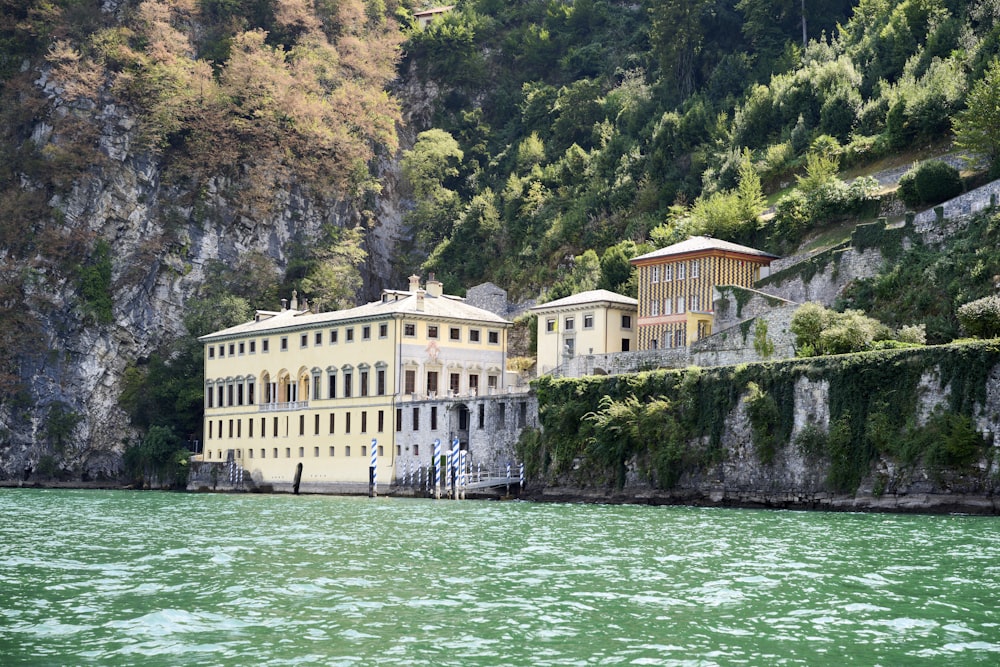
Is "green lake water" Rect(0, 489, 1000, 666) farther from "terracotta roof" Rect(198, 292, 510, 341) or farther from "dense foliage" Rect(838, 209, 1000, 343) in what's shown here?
"terracotta roof" Rect(198, 292, 510, 341)

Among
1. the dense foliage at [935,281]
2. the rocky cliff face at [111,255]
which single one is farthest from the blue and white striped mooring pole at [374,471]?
the dense foliage at [935,281]

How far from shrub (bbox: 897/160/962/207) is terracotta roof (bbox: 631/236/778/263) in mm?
7568

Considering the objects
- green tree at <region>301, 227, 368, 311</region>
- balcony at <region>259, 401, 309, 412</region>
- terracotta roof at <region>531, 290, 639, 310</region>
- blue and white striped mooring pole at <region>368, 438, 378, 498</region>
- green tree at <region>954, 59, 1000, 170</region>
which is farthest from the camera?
green tree at <region>301, 227, 368, 311</region>

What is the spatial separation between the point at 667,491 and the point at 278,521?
635 inches

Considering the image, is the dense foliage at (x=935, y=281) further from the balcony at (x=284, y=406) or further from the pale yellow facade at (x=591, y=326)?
the balcony at (x=284, y=406)

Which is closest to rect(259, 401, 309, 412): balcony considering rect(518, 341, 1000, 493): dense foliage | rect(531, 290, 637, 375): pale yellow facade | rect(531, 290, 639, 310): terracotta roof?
rect(531, 290, 637, 375): pale yellow facade

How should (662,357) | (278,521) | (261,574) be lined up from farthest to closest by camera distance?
(662,357)
(278,521)
(261,574)

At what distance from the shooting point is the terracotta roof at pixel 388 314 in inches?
2832

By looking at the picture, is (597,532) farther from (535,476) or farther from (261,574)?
(535,476)

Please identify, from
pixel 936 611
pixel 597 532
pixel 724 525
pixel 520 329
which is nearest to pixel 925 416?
pixel 724 525

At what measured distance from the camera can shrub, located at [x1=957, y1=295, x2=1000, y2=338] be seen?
45781 mm

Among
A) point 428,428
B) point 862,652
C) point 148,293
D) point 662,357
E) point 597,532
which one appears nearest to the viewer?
point 862,652

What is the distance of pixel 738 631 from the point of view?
60.8 feet

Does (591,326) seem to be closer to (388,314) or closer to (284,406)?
(388,314)
